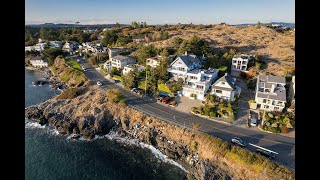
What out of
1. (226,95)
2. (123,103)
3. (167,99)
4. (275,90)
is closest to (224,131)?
(226,95)

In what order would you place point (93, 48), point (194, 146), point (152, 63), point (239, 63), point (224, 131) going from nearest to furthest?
point (194, 146) < point (224, 131) < point (239, 63) < point (152, 63) < point (93, 48)

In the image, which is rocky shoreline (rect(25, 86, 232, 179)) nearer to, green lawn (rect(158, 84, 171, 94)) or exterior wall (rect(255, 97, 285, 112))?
green lawn (rect(158, 84, 171, 94))

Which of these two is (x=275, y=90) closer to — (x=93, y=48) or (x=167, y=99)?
(x=167, y=99)
